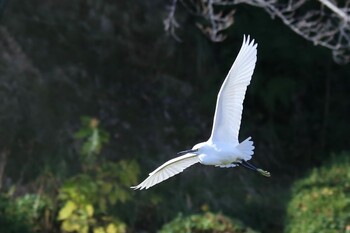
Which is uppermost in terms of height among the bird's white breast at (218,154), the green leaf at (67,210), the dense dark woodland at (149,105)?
the dense dark woodland at (149,105)

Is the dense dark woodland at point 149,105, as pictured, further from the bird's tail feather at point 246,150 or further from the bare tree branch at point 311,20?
the bird's tail feather at point 246,150

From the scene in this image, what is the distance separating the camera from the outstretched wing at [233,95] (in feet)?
19.6

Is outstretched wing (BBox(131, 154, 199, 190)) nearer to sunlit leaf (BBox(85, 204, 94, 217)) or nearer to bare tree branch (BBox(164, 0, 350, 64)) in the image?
sunlit leaf (BBox(85, 204, 94, 217))

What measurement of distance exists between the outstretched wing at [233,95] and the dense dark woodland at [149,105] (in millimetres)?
2285

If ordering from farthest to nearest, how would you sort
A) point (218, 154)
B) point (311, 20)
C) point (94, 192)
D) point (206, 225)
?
point (311, 20), point (94, 192), point (206, 225), point (218, 154)

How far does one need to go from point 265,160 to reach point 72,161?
7.98ft

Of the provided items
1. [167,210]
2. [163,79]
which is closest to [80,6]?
[163,79]

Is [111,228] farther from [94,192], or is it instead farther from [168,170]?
[168,170]

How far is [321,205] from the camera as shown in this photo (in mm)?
7703

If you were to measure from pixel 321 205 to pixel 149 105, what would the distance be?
3.60 metres

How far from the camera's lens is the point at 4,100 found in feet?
32.7

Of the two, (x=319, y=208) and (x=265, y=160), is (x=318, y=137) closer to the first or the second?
(x=265, y=160)

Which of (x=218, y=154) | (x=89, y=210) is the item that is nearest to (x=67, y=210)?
(x=89, y=210)

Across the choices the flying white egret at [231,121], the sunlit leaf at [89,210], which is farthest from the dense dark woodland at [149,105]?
the flying white egret at [231,121]
